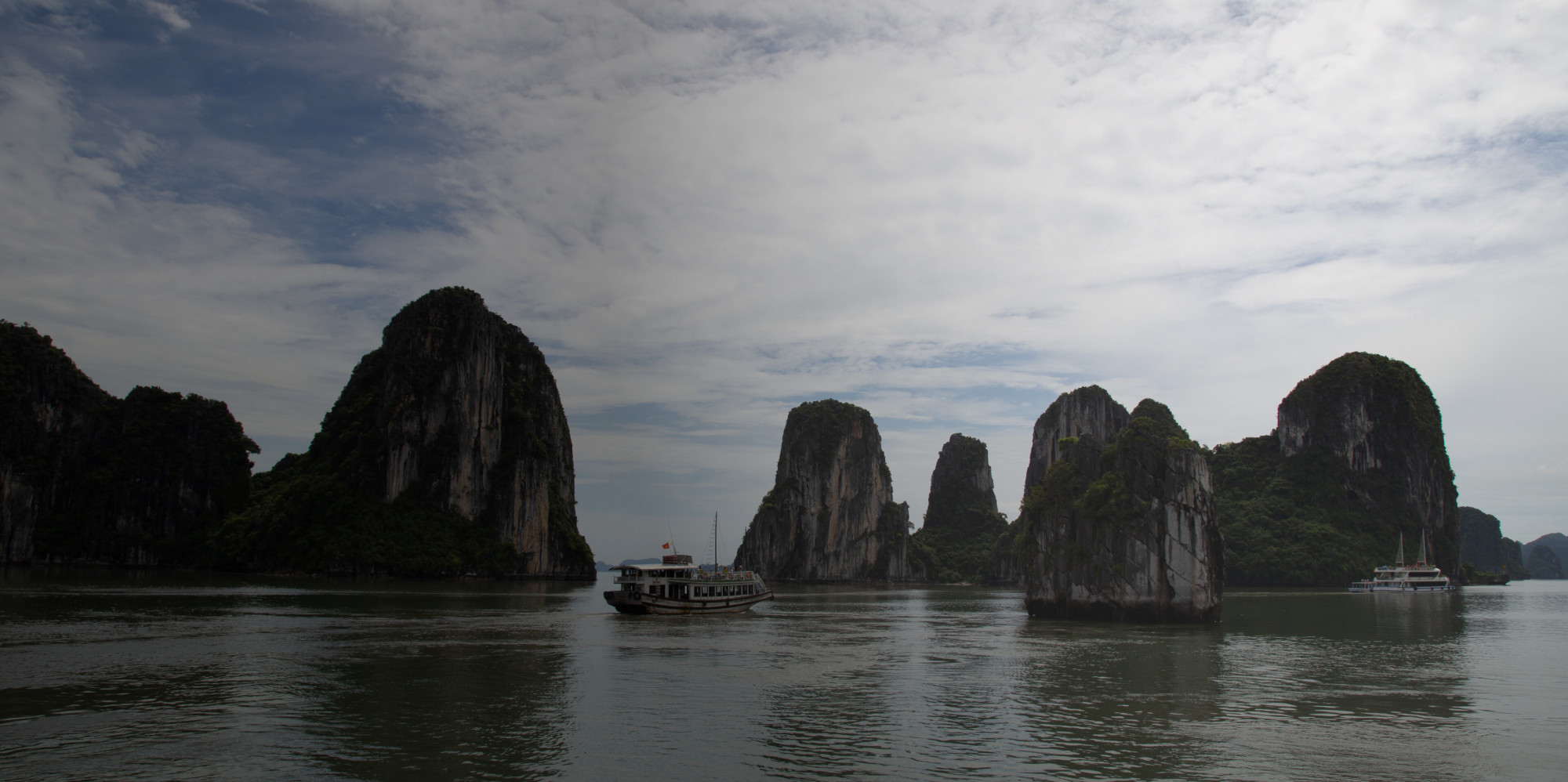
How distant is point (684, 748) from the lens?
62.5 feet

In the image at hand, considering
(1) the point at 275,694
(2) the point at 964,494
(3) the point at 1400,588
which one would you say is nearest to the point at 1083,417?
(2) the point at 964,494

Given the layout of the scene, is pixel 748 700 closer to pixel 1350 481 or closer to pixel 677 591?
pixel 677 591

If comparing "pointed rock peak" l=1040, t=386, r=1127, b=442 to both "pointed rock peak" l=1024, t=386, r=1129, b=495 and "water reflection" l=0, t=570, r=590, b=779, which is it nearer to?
"pointed rock peak" l=1024, t=386, r=1129, b=495

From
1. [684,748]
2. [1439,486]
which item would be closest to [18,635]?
[684,748]

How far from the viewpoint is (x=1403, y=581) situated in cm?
10381

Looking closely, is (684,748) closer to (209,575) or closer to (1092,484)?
(1092,484)

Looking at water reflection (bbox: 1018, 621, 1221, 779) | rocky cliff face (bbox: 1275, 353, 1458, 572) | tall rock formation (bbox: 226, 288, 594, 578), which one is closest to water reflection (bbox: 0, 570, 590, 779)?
water reflection (bbox: 1018, 621, 1221, 779)

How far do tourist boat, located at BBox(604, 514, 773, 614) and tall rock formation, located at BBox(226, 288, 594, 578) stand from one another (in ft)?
170

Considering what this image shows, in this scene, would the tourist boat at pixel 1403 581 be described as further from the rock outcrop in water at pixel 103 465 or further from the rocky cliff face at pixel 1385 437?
the rock outcrop in water at pixel 103 465

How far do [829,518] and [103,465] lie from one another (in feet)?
339

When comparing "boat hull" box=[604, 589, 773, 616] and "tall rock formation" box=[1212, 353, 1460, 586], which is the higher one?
"tall rock formation" box=[1212, 353, 1460, 586]

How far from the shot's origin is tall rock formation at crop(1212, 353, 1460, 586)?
396 feet

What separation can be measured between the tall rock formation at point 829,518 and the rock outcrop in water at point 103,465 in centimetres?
8046

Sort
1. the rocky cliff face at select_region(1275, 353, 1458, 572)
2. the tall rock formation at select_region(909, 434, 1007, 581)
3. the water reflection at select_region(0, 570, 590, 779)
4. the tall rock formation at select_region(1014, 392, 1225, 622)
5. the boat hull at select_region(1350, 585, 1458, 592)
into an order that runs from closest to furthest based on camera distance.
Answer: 1. the water reflection at select_region(0, 570, 590, 779)
2. the tall rock formation at select_region(1014, 392, 1225, 622)
3. the boat hull at select_region(1350, 585, 1458, 592)
4. the rocky cliff face at select_region(1275, 353, 1458, 572)
5. the tall rock formation at select_region(909, 434, 1007, 581)
